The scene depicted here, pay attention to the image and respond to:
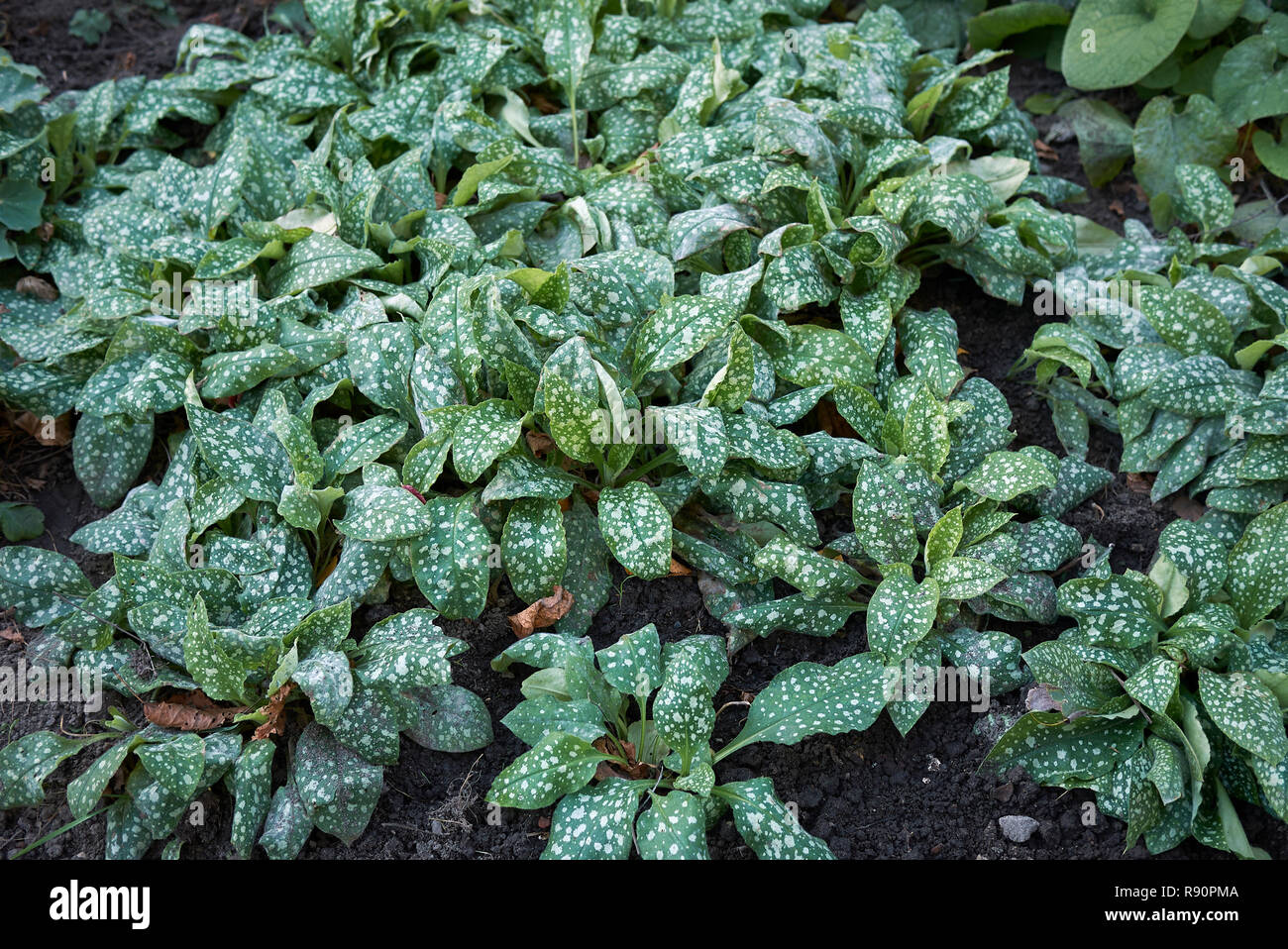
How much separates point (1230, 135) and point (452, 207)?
290cm

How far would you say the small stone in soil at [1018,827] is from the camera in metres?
2.67

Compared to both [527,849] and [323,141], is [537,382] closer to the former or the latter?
[527,849]

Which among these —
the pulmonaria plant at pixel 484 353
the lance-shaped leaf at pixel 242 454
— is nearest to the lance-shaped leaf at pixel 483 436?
the pulmonaria plant at pixel 484 353

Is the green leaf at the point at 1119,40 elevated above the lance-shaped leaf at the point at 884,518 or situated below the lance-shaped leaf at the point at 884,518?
above

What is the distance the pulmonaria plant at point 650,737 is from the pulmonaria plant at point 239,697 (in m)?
0.24

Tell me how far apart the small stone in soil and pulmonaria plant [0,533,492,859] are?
1.31 meters

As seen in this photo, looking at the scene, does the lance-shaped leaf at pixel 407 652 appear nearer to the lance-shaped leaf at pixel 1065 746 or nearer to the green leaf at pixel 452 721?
the green leaf at pixel 452 721

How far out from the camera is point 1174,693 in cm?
275

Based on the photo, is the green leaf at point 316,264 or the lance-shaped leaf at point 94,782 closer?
the lance-shaped leaf at point 94,782

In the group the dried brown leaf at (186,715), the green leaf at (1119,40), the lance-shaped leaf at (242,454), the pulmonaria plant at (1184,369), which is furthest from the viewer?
the green leaf at (1119,40)

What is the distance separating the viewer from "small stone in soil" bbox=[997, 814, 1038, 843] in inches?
105

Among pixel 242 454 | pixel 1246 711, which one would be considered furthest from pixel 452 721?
pixel 1246 711

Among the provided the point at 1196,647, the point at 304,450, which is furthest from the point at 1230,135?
the point at 304,450

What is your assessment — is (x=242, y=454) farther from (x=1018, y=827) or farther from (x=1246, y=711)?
(x=1246, y=711)
